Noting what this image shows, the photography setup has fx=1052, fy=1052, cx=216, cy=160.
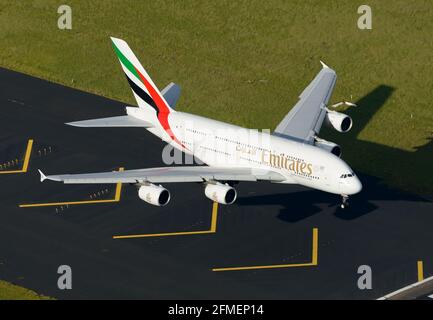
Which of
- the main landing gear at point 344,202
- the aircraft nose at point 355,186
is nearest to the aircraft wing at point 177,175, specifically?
the main landing gear at point 344,202

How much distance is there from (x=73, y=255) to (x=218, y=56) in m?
43.4

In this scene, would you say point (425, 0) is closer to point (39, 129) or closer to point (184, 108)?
point (184, 108)

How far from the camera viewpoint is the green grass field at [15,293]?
81494 mm

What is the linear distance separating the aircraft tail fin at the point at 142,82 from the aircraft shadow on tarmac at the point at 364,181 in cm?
1170

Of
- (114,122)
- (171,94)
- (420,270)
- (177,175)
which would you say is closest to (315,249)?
(420,270)

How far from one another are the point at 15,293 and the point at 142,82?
1028 inches

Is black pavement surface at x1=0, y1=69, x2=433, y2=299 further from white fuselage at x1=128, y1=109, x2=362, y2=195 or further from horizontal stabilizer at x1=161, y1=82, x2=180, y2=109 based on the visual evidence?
horizontal stabilizer at x1=161, y1=82, x2=180, y2=109

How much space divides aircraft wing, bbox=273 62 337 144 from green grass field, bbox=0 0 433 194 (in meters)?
6.02

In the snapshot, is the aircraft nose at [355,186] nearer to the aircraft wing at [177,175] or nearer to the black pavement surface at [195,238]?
the black pavement surface at [195,238]

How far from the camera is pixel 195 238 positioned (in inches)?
3565

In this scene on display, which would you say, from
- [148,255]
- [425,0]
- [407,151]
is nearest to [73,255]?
[148,255]

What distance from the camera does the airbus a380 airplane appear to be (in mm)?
88562

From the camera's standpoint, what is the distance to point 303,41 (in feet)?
413
